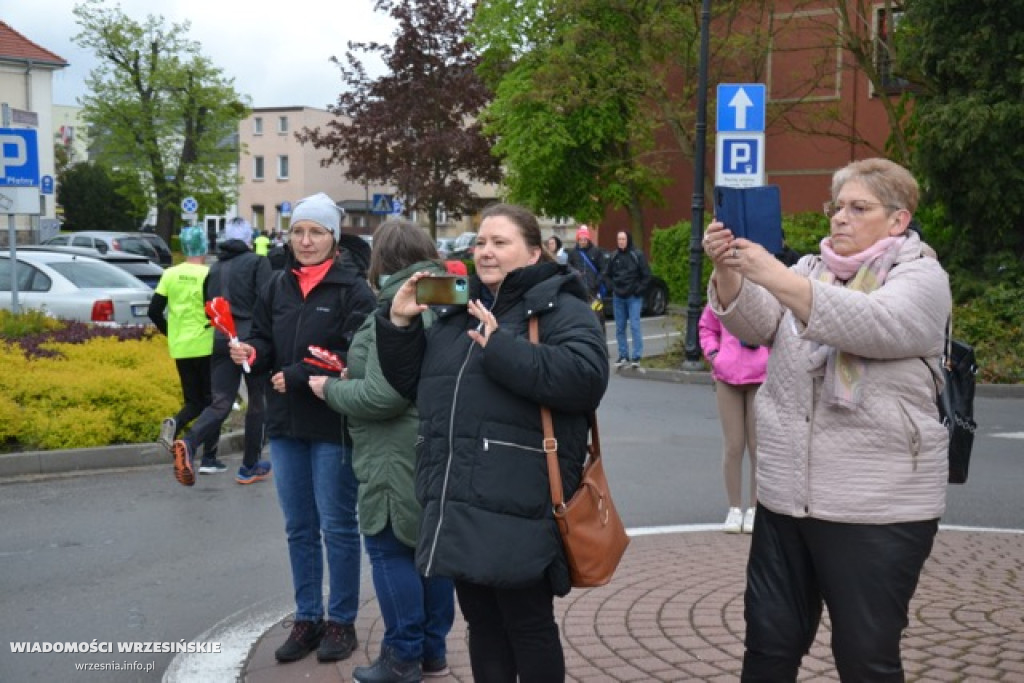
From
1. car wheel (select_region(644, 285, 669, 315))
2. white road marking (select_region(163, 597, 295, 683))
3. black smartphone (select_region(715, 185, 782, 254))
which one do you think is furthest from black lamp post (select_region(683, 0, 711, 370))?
black smartphone (select_region(715, 185, 782, 254))

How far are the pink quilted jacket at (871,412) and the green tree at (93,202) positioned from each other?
210 ft

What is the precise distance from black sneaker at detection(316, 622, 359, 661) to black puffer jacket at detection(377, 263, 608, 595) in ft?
4.80

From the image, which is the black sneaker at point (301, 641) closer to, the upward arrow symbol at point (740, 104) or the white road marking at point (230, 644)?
the white road marking at point (230, 644)

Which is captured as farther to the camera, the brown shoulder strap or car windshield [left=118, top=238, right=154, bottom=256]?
car windshield [left=118, top=238, right=154, bottom=256]

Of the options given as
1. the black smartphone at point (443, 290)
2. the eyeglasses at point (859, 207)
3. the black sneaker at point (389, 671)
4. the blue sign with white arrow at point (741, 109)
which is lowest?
the black sneaker at point (389, 671)

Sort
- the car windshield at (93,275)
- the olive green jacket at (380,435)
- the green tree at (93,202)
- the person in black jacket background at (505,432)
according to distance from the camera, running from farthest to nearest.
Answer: the green tree at (93,202), the car windshield at (93,275), the olive green jacket at (380,435), the person in black jacket background at (505,432)

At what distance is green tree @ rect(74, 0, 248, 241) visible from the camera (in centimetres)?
5544

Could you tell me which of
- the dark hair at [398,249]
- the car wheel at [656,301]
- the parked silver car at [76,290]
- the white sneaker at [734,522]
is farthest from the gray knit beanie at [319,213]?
the car wheel at [656,301]

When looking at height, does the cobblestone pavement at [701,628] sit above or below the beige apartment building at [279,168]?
below

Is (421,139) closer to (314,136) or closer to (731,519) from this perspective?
(314,136)

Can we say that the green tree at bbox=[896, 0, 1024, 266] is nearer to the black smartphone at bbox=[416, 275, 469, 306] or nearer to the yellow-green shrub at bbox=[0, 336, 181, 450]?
the yellow-green shrub at bbox=[0, 336, 181, 450]

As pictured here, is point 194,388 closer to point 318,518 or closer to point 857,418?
point 318,518

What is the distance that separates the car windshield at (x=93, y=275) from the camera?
16.2 metres

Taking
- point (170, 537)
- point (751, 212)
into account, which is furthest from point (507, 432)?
point (170, 537)
